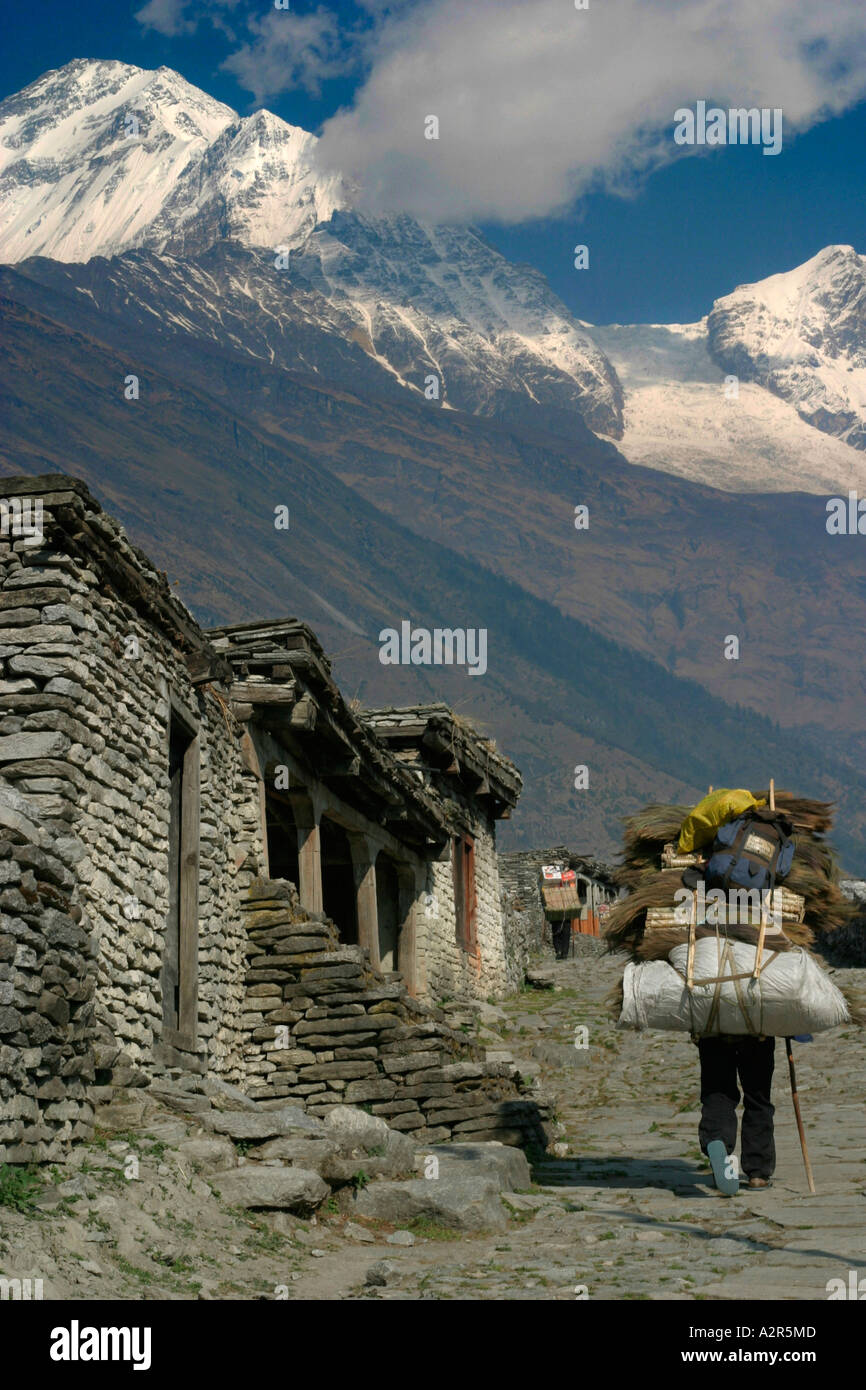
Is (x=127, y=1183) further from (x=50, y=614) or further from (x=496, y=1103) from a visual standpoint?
(x=496, y=1103)

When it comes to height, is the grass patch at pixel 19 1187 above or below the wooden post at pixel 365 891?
below

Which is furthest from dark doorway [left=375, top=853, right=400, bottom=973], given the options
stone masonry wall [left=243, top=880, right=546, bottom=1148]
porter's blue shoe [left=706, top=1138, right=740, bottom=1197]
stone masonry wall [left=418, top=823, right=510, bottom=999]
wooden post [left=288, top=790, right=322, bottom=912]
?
porter's blue shoe [left=706, top=1138, right=740, bottom=1197]

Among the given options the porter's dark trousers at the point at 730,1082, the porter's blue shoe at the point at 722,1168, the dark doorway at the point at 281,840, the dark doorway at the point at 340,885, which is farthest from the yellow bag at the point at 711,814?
the dark doorway at the point at 340,885

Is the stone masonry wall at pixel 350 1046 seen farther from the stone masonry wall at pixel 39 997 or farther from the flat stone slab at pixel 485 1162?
the stone masonry wall at pixel 39 997

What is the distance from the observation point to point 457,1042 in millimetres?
13039

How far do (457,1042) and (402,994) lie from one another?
2.27 ft

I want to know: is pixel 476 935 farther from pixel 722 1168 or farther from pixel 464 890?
pixel 722 1168

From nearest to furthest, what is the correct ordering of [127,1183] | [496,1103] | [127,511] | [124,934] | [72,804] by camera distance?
[127,1183] → [72,804] → [124,934] → [496,1103] → [127,511]

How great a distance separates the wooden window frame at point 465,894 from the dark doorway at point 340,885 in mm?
2532

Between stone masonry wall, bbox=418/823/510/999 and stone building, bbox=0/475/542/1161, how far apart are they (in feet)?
4.17

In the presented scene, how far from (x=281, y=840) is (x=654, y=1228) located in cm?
1261

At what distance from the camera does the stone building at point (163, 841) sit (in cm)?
808

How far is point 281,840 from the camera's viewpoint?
65.5 ft
